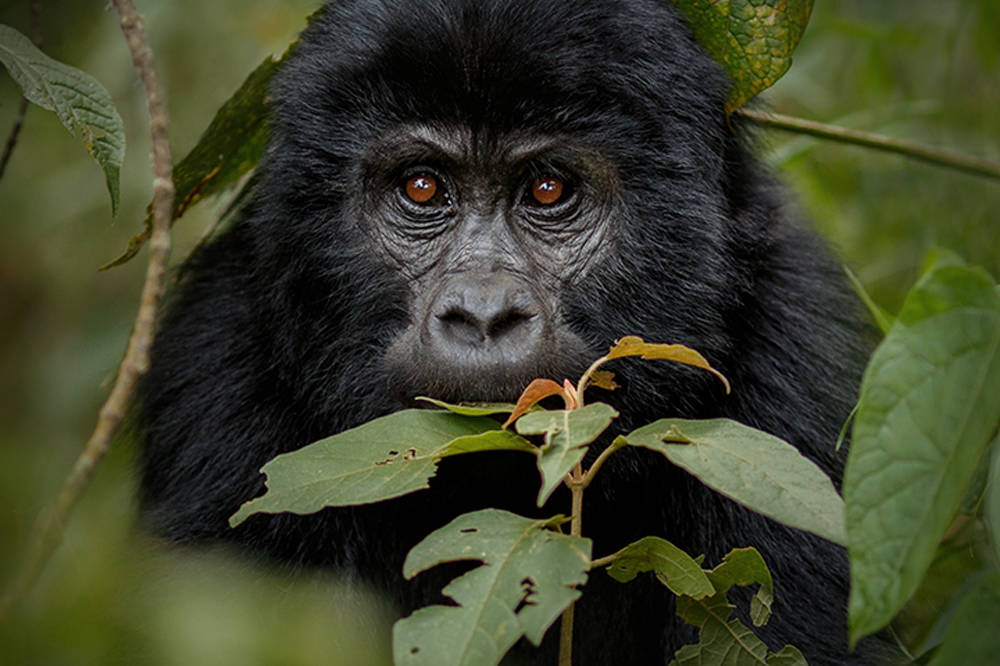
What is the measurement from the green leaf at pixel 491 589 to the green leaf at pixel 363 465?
17 cm

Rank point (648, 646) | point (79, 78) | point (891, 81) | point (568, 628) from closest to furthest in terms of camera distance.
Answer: point (568, 628)
point (79, 78)
point (648, 646)
point (891, 81)

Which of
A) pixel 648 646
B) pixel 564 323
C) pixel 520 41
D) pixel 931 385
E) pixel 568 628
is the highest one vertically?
pixel 520 41

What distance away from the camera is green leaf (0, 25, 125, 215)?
9.15ft

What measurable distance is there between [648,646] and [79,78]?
2.45 metres

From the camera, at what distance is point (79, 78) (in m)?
2.86

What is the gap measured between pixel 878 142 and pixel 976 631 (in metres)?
2.63

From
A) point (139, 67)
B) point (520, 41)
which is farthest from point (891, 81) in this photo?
point (139, 67)

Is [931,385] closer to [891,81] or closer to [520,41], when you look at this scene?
[520,41]

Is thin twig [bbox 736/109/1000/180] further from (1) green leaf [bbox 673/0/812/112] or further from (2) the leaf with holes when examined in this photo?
(2) the leaf with holes

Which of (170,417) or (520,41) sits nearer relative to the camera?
(520,41)

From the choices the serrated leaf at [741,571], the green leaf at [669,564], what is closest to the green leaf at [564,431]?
the green leaf at [669,564]

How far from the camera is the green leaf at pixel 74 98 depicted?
9.15 ft

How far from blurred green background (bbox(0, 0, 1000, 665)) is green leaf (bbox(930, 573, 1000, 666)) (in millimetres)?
1569

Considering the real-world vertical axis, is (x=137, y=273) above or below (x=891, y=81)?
below
